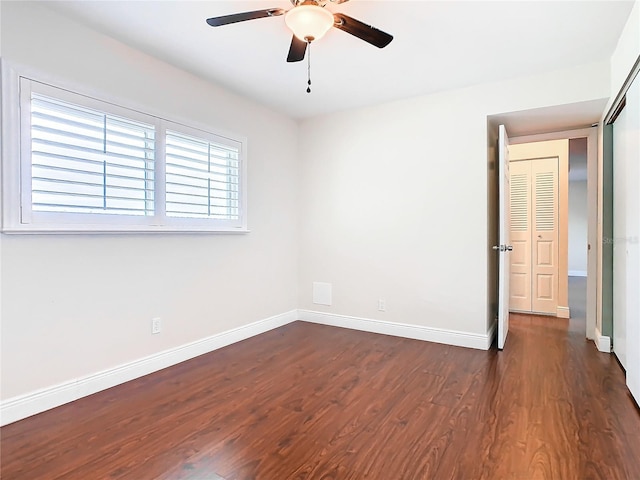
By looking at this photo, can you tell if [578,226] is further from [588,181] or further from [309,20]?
[309,20]

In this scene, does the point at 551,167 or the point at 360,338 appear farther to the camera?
the point at 551,167

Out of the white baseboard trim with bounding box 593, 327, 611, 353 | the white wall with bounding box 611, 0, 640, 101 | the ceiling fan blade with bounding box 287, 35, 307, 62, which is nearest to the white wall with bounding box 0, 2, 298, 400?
the ceiling fan blade with bounding box 287, 35, 307, 62

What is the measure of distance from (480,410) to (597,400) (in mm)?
824

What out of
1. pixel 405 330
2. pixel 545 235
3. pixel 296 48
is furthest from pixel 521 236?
pixel 296 48

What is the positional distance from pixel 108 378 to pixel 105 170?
4.83 feet

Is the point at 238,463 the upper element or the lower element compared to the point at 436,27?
lower

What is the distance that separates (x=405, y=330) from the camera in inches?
150

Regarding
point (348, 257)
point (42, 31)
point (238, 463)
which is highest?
point (42, 31)

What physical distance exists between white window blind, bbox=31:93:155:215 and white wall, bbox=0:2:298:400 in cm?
21

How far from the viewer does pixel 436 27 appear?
2.41m

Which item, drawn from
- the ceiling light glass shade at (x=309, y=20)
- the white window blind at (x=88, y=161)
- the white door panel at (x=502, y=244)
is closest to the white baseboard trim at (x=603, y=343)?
the white door panel at (x=502, y=244)

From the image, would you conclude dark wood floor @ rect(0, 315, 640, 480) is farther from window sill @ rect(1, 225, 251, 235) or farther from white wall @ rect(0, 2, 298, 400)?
window sill @ rect(1, 225, 251, 235)

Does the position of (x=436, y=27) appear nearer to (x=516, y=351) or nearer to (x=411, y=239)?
(x=411, y=239)

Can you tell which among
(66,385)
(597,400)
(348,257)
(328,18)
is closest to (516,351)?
(597,400)
